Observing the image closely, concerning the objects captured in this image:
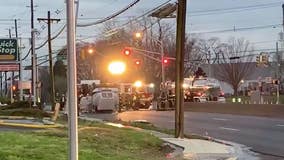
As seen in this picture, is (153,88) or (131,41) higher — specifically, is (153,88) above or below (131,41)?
below

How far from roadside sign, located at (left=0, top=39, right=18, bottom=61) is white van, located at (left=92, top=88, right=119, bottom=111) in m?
11.9

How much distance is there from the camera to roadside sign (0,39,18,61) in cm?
6103

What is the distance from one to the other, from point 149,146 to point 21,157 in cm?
608

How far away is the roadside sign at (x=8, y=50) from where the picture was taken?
200 feet

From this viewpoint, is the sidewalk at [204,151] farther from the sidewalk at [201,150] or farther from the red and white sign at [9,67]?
the red and white sign at [9,67]

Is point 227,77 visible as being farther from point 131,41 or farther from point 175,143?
point 175,143

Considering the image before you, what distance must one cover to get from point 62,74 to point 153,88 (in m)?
34.3

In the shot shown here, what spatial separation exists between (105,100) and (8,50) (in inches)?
570

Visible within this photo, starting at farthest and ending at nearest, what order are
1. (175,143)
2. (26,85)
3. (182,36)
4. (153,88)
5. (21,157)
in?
(153,88) → (26,85) → (182,36) → (175,143) → (21,157)

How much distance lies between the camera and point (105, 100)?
53156 mm

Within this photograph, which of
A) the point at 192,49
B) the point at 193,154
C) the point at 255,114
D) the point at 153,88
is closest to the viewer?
the point at 193,154

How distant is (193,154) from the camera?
53.1 ft

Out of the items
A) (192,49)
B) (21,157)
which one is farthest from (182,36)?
(192,49)

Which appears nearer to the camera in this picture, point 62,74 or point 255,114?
point 255,114
